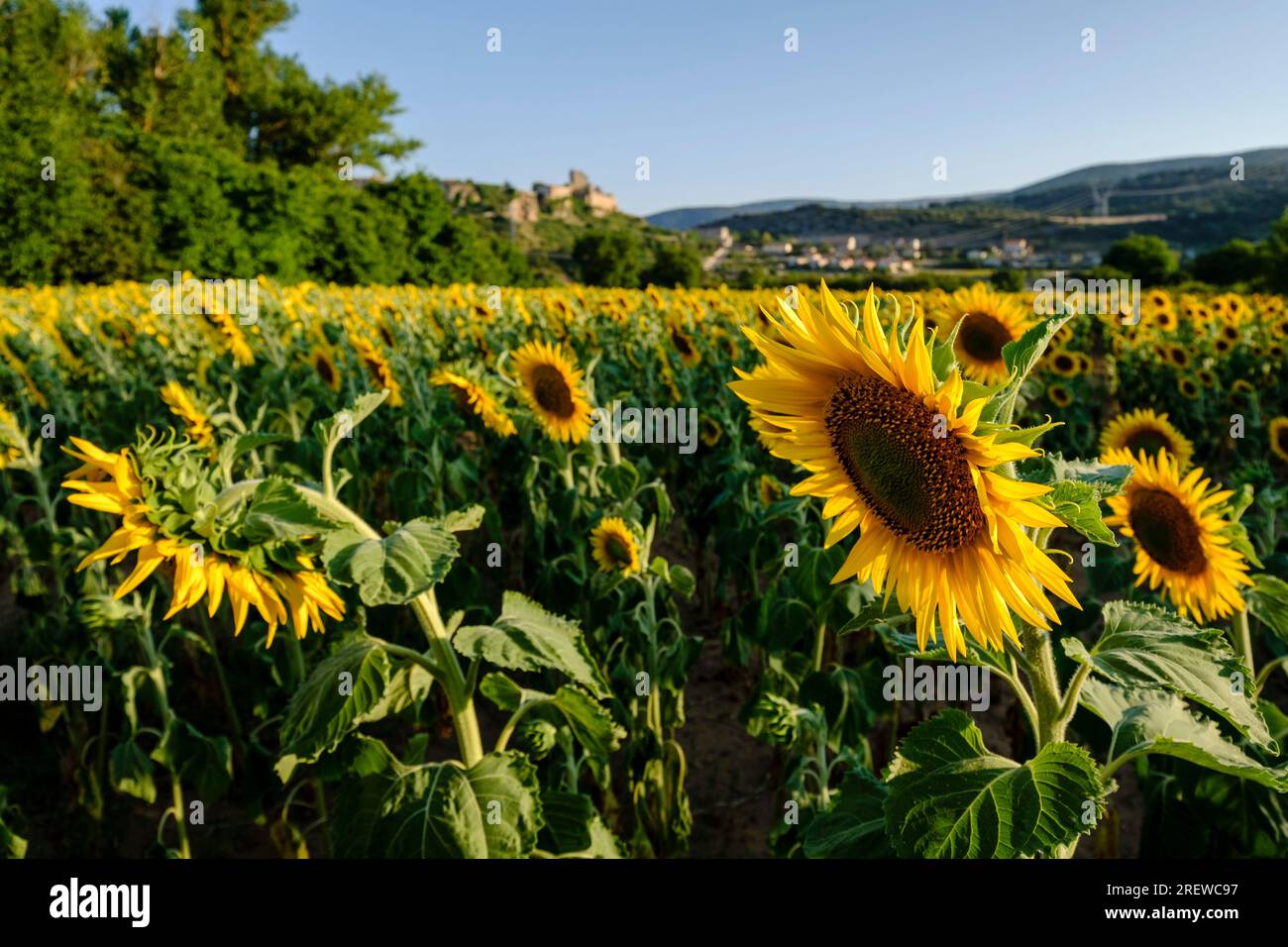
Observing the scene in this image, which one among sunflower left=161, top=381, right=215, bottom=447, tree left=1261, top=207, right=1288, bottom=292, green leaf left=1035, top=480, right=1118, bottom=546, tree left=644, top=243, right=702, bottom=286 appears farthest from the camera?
tree left=644, top=243, right=702, bottom=286

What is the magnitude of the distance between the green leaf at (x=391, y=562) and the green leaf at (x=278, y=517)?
58 mm

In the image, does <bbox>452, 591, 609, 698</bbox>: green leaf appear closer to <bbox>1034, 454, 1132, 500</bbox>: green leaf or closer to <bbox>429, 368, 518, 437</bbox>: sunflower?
<bbox>1034, 454, 1132, 500</bbox>: green leaf

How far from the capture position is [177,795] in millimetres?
3008

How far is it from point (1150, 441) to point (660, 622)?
260 cm

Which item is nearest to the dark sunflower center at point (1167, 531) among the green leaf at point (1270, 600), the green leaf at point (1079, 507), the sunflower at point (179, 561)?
the green leaf at point (1270, 600)

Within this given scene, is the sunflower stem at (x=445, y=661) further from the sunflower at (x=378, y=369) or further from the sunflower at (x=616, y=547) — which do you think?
the sunflower at (x=378, y=369)

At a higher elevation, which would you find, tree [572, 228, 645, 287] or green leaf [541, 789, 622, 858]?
tree [572, 228, 645, 287]

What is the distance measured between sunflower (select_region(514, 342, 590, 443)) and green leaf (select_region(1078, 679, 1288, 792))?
105 inches

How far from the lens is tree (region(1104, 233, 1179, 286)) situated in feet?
129

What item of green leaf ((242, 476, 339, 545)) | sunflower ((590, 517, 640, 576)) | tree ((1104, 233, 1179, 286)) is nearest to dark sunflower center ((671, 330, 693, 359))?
sunflower ((590, 517, 640, 576))

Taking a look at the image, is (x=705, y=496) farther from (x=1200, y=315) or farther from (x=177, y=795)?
(x=1200, y=315)

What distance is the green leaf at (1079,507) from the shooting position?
3.43 ft

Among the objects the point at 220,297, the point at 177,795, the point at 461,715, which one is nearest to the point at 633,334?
the point at 220,297
